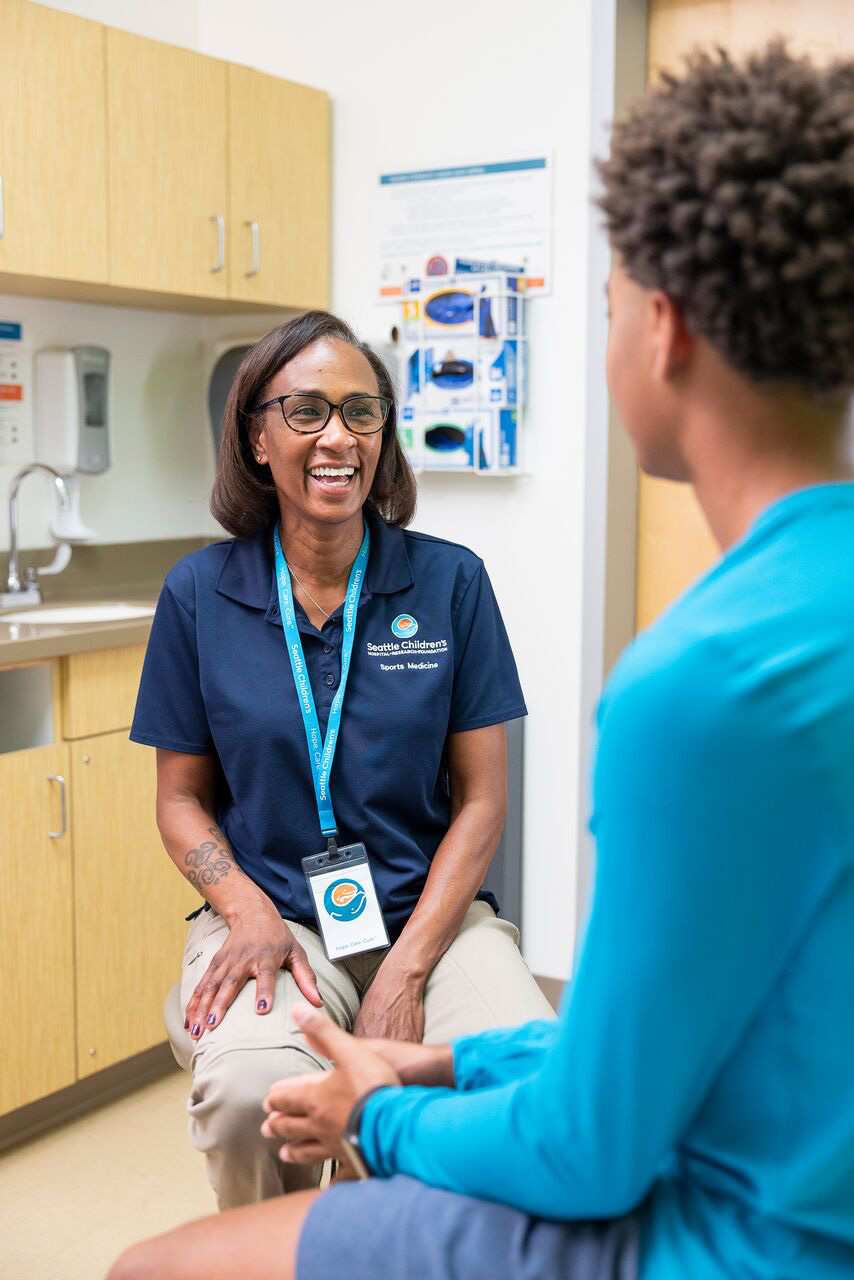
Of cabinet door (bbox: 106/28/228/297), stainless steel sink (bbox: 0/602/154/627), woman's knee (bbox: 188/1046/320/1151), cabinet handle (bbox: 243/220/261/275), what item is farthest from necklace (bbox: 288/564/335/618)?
cabinet handle (bbox: 243/220/261/275)

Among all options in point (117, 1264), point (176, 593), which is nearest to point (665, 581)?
point (176, 593)

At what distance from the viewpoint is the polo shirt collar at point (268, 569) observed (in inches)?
68.6

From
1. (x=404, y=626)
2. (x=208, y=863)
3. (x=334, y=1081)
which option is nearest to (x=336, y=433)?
(x=404, y=626)

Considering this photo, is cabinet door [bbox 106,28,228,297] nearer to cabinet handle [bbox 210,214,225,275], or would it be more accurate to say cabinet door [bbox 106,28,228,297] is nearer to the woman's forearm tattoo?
cabinet handle [bbox 210,214,225,275]

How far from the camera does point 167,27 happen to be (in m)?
3.39

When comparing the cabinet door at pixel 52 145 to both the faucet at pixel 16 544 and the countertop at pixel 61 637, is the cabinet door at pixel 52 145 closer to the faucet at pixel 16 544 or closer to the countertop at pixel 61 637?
the faucet at pixel 16 544

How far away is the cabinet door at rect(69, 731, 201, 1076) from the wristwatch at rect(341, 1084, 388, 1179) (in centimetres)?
161

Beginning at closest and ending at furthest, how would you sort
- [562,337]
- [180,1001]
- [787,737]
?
[787,737]
[180,1001]
[562,337]

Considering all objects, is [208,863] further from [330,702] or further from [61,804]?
[61,804]

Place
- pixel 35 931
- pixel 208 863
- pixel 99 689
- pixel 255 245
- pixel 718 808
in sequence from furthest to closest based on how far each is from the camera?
pixel 255 245 < pixel 99 689 < pixel 35 931 < pixel 208 863 < pixel 718 808

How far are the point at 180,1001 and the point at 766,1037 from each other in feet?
3.40

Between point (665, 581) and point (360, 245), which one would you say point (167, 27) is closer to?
point (360, 245)

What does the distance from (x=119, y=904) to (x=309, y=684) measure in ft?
3.85

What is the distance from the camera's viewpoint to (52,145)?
2646 mm
